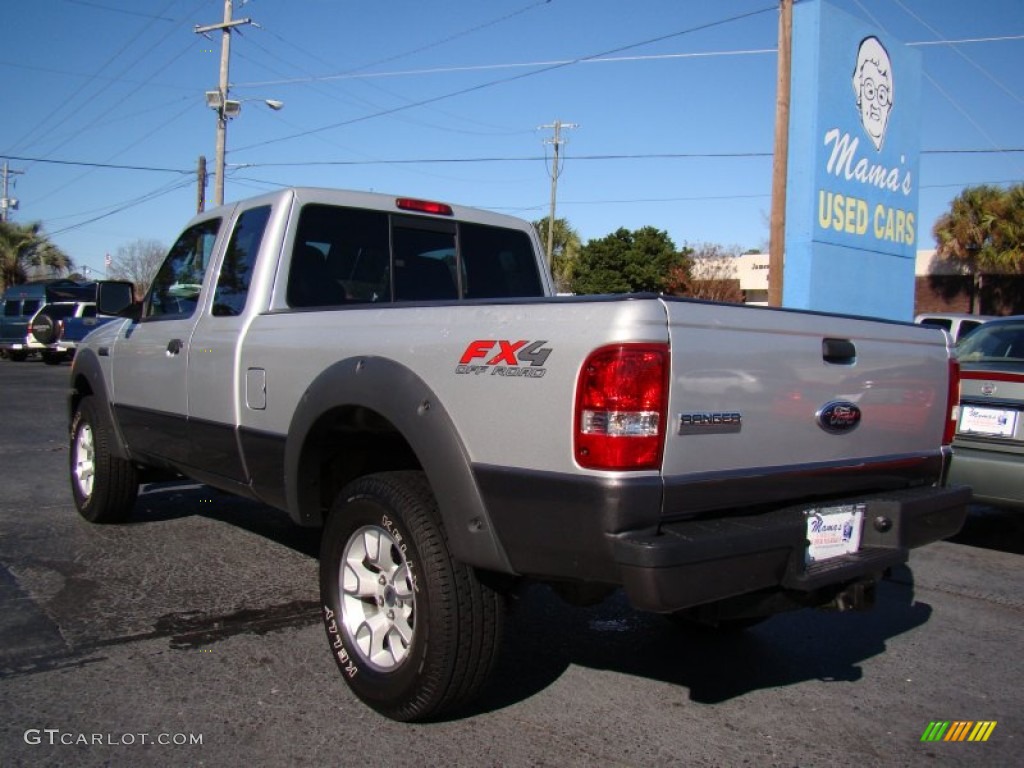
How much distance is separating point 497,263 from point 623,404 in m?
2.79

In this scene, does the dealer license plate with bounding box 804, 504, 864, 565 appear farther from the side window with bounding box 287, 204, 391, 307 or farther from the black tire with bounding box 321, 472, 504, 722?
the side window with bounding box 287, 204, 391, 307

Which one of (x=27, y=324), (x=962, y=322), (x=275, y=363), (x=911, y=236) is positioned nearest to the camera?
(x=275, y=363)

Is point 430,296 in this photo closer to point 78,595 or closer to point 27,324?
point 78,595

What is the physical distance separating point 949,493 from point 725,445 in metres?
1.33

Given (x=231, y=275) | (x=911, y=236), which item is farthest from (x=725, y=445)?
(x=911, y=236)

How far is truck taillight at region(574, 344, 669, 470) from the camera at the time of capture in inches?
101

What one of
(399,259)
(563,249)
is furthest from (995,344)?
(563,249)

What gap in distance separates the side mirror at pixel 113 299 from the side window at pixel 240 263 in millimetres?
1296

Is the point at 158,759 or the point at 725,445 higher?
the point at 725,445

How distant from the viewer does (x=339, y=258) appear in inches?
179

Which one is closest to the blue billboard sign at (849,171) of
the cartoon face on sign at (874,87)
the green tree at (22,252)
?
the cartoon face on sign at (874,87)

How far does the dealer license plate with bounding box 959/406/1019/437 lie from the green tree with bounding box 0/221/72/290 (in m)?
45.0

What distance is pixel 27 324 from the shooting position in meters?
27.0

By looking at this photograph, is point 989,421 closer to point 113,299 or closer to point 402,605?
point 402,605
